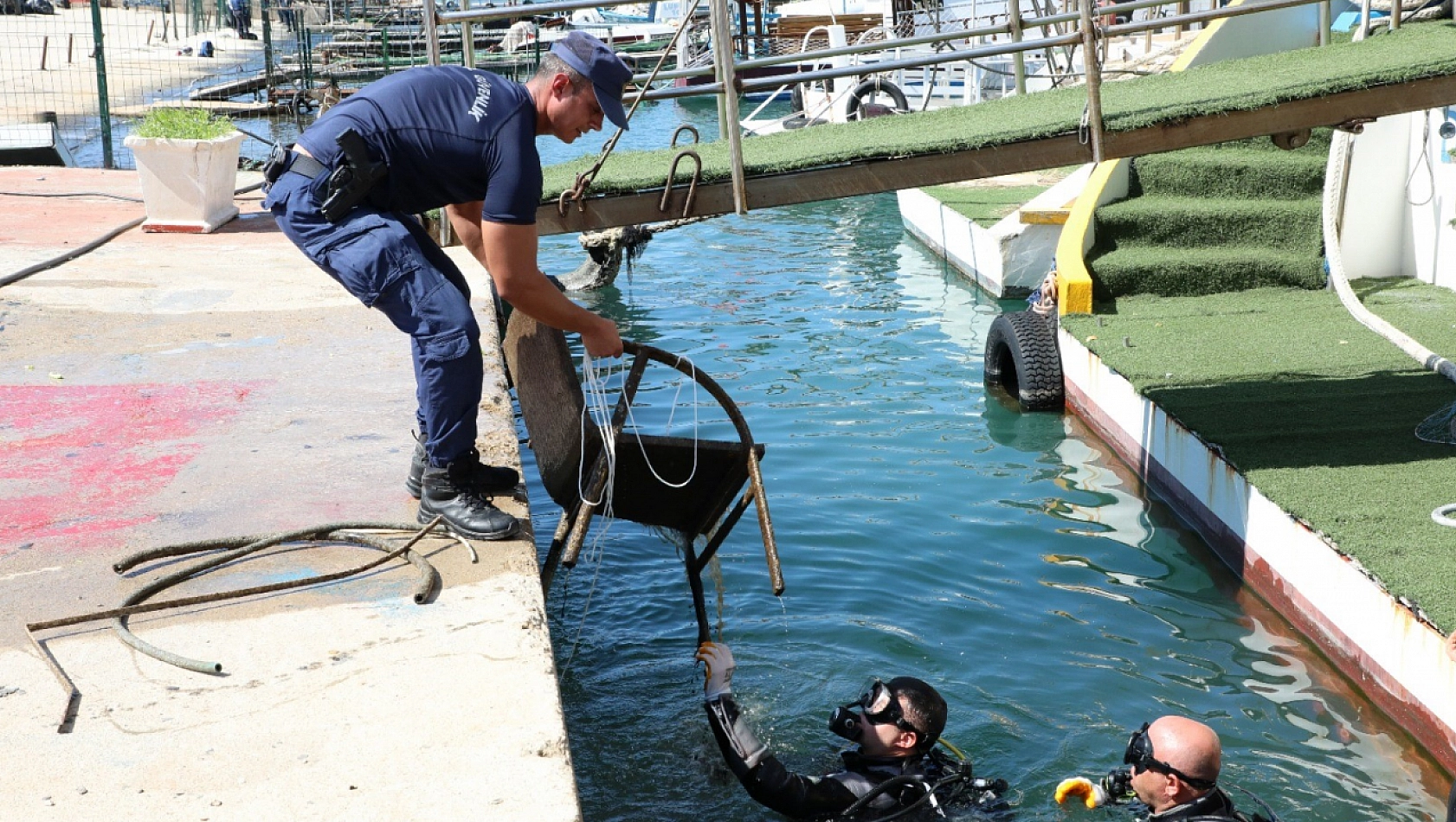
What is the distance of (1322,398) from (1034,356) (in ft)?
7.40

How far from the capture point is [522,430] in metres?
10.3

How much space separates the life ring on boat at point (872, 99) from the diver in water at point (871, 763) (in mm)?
17817

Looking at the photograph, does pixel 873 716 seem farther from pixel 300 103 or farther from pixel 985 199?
pixel 300 103

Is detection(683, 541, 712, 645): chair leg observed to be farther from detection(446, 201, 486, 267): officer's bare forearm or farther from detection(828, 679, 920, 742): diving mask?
detection(446, 201, 486, 267): officer's bare forearm

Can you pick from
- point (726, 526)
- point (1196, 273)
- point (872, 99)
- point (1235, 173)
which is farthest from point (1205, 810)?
point (872, 99)

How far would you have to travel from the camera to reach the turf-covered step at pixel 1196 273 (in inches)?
419

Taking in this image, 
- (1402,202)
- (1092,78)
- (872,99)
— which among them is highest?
(872,99)

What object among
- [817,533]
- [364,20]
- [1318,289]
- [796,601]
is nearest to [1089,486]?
[817,533]

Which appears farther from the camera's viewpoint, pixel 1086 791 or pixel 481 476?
pixel 481 476

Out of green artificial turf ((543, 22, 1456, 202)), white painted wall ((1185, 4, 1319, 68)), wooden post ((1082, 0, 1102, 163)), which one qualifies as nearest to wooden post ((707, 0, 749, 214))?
green artificial turf ((543, 22, 1456, 202))

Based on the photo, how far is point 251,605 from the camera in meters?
4.17

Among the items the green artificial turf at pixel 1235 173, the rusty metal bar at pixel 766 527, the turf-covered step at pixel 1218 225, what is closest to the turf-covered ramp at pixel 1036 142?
the rusty metal bar at pixel 766 527

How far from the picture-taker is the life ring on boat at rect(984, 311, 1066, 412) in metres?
9.88

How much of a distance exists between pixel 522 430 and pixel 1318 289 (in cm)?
634
